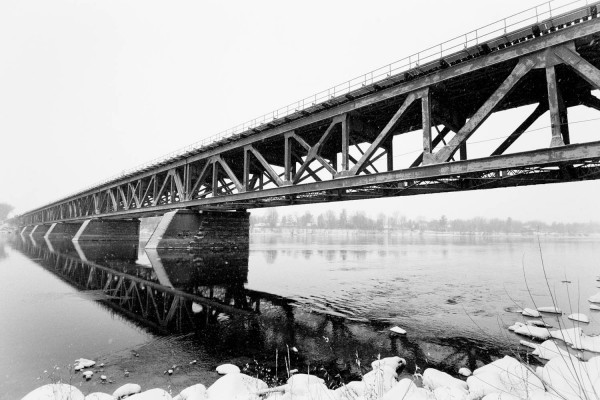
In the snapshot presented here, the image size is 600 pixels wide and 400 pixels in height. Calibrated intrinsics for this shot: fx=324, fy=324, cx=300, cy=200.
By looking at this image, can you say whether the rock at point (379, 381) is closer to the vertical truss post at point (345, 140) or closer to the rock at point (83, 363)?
the rock at point (83, 363)

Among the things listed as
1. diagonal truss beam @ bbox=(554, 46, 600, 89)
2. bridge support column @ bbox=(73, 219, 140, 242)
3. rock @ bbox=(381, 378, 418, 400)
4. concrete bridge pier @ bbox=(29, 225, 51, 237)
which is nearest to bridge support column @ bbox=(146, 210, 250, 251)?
bridge support column @ bbox=(73, 219, 140, 242)

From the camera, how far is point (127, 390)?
5773 millimetres

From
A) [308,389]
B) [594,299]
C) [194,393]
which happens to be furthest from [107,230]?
[594,299]

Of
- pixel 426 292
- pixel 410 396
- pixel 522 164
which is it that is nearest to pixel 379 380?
pixel 410 396

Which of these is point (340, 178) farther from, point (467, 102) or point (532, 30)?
point (532, 30)

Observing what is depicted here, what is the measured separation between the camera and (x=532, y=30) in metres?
10.4

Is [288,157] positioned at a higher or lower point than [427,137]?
higher

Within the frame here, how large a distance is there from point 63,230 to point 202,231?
54.8 metres

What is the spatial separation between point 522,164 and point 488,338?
5495mm

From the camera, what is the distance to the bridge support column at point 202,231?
30766 mm

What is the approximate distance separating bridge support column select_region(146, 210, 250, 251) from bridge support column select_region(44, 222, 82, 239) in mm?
47101

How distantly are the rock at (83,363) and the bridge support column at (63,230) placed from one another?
7254 cm

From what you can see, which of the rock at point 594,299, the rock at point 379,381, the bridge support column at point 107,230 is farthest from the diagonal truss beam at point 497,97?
the bridge support column at point 107,230

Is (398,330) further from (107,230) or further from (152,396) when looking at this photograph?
(107,230)
